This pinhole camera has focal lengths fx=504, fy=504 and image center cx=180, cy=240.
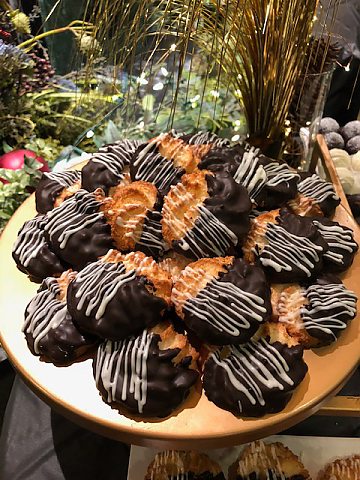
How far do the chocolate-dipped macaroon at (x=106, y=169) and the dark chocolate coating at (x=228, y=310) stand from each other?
28 cm

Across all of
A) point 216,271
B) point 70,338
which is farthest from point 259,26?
point 70,338

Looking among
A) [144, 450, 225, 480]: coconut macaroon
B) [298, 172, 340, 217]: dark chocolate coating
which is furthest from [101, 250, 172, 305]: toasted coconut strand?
[144, 450, 225, 480]: coconut macaroon

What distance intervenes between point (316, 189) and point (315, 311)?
0.27m

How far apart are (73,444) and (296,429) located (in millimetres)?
512

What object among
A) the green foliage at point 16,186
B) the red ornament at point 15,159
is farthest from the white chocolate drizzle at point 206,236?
the red ornament at point 15,159

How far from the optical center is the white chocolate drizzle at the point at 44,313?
2.42ft

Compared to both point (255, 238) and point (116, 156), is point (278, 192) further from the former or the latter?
point (116, 156)

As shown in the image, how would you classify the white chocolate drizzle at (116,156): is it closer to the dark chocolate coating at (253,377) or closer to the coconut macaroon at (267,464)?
the dark chocolate coating at (253,377)

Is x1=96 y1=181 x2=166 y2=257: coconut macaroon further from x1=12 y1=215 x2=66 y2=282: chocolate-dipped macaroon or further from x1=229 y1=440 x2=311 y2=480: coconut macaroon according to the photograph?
x1=229 y1=440 x2=311 y2=480: coconut macaroon

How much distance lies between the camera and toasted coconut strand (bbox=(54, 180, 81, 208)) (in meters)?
0.90

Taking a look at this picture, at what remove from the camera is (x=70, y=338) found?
2.35ft

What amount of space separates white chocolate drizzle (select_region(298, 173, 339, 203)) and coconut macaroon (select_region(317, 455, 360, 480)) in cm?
54

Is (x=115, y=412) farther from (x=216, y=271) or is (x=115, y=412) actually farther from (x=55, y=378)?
(x=216, y=271)

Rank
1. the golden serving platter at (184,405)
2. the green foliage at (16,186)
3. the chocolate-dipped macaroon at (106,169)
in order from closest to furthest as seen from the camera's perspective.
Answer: the golden serving platter at (184,405) < the chocolate-dipped macaroon at (106,169) < the green foliage at (16,186)
